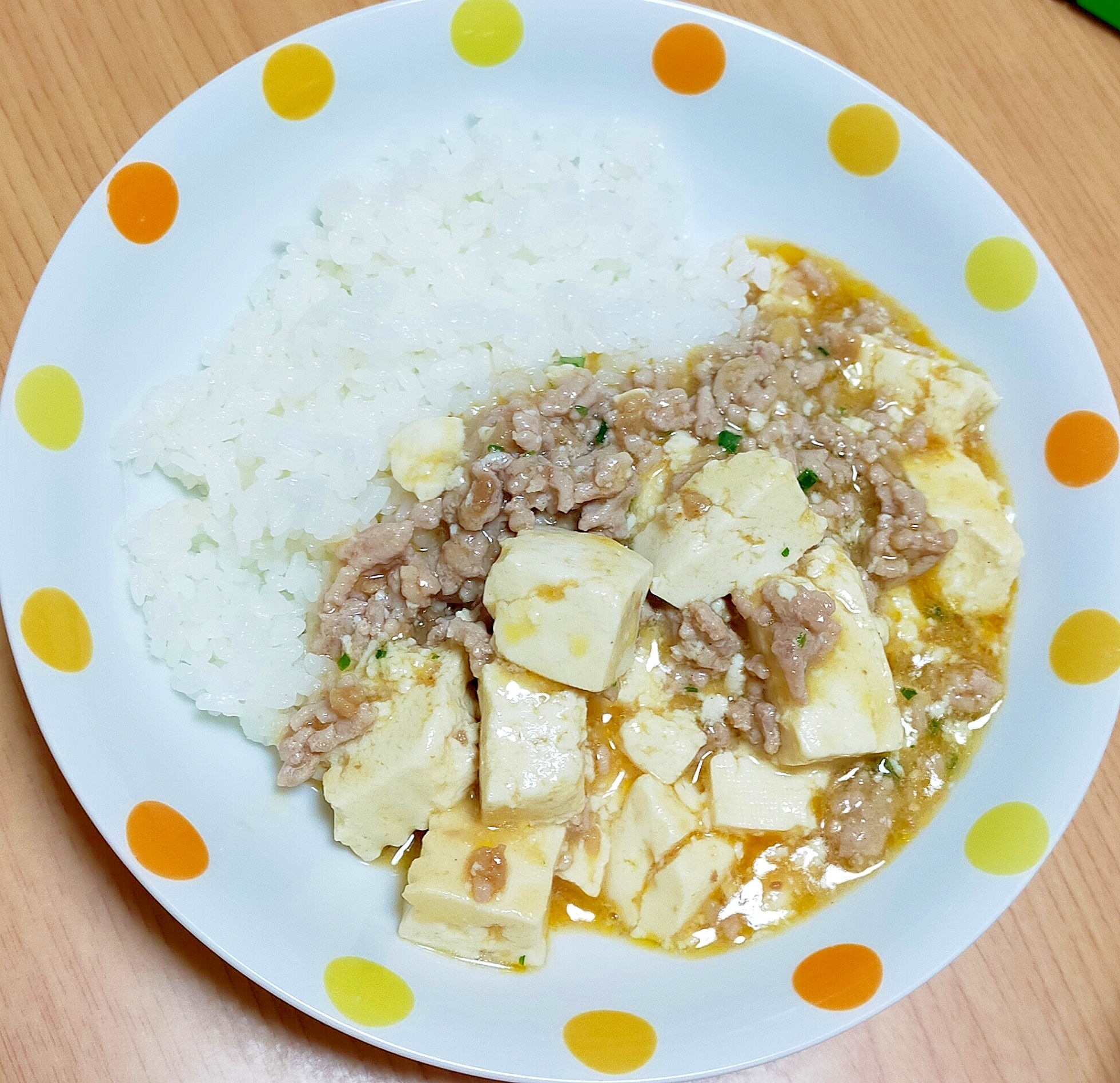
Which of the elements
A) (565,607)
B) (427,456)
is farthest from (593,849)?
(427,456)

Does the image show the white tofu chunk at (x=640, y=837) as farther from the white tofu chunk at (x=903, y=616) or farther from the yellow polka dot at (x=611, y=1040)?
the white tofu chunk at (x=903, y=616)

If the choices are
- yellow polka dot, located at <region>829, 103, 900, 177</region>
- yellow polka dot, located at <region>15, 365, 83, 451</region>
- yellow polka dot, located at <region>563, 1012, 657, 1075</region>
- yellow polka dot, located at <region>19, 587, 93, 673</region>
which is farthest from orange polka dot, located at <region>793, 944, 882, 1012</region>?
yellow polka dot, located at <region>15, 365, 83, 451</region>

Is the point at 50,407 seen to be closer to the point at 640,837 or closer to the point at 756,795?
the point at 640,837

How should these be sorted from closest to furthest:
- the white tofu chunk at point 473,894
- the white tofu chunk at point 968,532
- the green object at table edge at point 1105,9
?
the white tofu chunk at point 473,894 < the white tofu chunk at point 968,532 < the green object at table edge at point 1105,9

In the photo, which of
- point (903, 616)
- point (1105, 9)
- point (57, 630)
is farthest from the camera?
point (1105, 9)

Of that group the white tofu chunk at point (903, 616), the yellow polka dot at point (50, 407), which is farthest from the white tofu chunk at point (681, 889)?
the yellow polka dot at point (50, 407)

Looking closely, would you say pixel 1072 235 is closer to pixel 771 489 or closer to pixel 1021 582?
pixel 1021 582

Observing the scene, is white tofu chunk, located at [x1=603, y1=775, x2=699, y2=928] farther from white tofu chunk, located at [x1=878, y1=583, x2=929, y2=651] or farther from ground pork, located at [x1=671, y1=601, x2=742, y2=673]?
white tofu chunk, located at [x1=878, y1=583, x2=929, y2=651]
